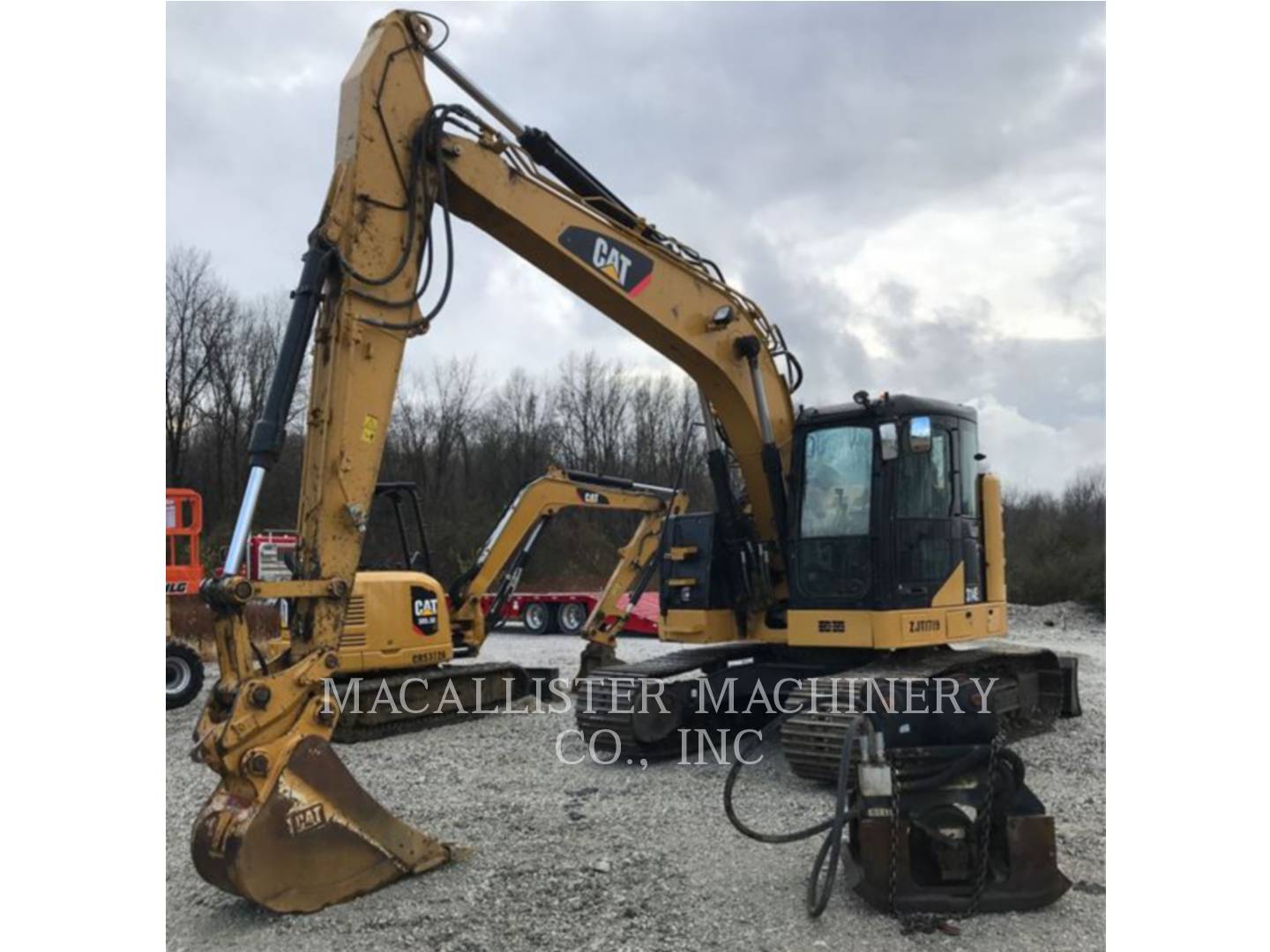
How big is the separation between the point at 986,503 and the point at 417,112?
5.45m

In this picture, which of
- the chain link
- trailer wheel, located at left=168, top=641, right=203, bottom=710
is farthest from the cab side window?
trailer wheel, located at left=168, top=641, right=203, bottom=710

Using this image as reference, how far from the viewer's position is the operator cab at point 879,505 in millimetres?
7332

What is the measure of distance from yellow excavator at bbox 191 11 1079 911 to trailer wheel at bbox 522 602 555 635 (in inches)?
507

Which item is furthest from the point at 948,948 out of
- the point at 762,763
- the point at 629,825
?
the point at 762,763

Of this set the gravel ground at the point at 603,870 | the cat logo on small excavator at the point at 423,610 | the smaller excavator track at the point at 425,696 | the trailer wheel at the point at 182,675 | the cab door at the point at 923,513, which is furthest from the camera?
the trailer wheel at the point at 182,675

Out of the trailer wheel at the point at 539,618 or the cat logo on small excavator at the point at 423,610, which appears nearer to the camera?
the cat logo on small excavator at the point at 423,610

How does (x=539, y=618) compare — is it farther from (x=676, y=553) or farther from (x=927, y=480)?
(x=927, y=480)

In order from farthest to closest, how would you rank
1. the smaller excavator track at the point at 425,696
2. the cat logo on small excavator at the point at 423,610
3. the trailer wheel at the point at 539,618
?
1. the trailer wheel at the point at 539,618
2. the cat logo on small excavator at the point at 423,610
3. the smaller excavator track at the point at 425,696

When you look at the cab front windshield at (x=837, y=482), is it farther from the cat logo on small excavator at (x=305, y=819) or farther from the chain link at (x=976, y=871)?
the cat logo on small excavator at (x=305, y=819)

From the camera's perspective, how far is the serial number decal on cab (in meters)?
6.48

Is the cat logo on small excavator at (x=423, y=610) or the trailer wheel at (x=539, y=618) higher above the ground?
the cat logo on small excavator at (x=423, y=610)

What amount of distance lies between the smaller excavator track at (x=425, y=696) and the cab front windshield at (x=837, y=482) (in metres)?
4.23

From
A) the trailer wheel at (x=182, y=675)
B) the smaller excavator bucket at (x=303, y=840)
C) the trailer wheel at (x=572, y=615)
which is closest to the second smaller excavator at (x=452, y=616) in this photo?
the trailer wheel at (x=182, y=675)

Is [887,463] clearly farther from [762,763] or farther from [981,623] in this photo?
[762,763]
